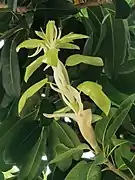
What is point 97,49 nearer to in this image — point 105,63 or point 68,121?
point 105,63

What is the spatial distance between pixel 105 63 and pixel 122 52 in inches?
1.5

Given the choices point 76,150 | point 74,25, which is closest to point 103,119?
point 76,150

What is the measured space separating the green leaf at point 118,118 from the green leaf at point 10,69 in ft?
0.65

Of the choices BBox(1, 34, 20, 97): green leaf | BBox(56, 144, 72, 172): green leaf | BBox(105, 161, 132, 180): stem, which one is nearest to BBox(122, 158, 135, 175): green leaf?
BBox(105, 161, 132, 180): stem

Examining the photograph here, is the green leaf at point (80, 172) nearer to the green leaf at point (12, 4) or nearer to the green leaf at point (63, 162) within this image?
the green leaf at point (63, 162)

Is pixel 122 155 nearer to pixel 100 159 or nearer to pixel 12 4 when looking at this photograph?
pixel 100 159

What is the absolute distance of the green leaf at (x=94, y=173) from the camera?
801 mm

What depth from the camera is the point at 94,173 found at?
804 millimetres

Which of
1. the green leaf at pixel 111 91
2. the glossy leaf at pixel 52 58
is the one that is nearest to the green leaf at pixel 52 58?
the glossy leaf at pixel 52 58

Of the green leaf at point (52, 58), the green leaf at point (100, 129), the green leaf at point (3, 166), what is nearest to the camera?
the green leaf at point (52, 58)

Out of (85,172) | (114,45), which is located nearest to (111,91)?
(114,45)

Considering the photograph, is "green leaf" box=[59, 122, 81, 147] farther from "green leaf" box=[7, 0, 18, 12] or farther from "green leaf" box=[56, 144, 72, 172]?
"green leaf" box=[7, 0, 18, 12]

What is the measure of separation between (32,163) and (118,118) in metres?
0.23

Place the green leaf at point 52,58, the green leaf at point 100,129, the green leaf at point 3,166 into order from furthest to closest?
the green leaf at point 3,166 < the green leaf at point 100,129 < the green leaf at point 52,58
